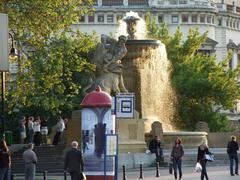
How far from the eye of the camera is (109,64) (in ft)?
149

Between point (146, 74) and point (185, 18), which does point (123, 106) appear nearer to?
point (146, 74)

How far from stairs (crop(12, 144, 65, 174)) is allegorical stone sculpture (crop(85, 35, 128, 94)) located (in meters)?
3.50

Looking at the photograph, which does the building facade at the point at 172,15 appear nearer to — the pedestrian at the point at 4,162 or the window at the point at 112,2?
the window at the point at 112,2

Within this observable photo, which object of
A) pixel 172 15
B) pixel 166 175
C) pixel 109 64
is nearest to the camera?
pixel 166 175

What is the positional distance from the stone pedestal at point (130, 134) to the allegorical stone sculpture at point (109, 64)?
175 centimetres

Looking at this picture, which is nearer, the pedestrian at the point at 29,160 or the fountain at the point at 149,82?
the pedestrian at the point at 29,160

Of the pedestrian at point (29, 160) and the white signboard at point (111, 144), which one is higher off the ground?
the white signboard at point (111, 144)

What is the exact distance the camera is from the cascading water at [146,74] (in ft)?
166

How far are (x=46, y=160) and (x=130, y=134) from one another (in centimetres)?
399

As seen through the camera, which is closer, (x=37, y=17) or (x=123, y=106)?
(x=123, y=106)

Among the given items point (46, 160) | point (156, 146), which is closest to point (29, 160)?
point (156, 146)

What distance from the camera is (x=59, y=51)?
136 feet

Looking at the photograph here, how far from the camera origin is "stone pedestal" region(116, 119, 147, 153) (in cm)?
4388

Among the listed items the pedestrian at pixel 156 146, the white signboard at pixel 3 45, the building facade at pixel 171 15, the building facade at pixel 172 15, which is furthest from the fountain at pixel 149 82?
the building facade at pixel 171 15
